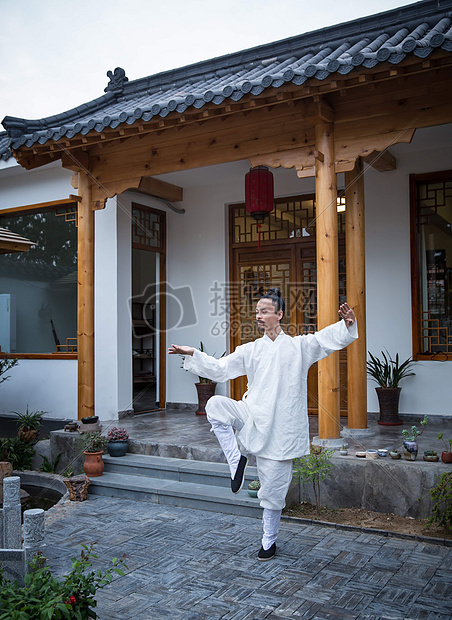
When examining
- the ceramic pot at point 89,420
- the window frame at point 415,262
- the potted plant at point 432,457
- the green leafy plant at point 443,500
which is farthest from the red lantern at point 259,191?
the green leafy plant at point 443,500

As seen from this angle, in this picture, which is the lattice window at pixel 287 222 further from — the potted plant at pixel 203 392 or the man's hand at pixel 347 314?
the man's hand at pixel 347 314

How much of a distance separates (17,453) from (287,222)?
4.89 metres

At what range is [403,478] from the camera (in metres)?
4.80

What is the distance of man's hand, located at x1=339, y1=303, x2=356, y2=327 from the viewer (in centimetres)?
377

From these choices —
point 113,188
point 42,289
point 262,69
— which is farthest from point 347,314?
point 42,289

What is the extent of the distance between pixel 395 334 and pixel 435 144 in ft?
8.07

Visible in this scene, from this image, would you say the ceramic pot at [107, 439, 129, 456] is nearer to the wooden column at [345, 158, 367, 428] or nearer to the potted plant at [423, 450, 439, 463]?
the wooden column at [345, 158, 367, 428]

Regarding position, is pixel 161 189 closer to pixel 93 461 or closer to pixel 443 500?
pixel 93 461

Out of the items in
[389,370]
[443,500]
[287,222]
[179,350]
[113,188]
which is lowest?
[443,500]

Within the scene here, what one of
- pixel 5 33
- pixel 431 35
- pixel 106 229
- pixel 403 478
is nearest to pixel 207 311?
pixel 106 229

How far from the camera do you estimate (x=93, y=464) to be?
6.13 m

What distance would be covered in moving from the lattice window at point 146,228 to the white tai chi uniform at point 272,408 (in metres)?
5.08

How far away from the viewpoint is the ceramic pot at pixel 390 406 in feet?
23.0

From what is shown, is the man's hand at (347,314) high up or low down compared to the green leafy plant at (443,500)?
up
